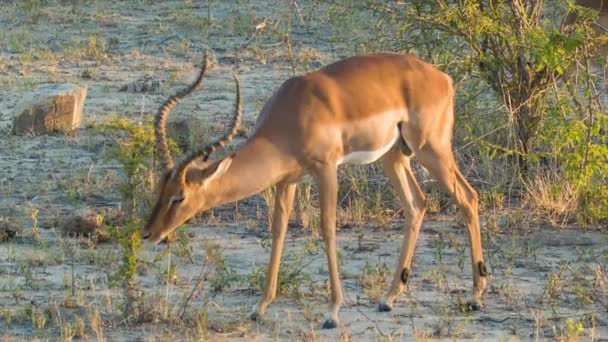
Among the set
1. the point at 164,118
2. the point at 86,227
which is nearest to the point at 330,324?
the point at 164,118

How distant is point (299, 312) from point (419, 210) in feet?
3.08

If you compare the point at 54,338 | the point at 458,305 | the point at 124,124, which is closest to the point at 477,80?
the point at 458,305

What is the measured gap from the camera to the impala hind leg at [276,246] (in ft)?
21.7

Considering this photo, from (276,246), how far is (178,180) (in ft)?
2.59

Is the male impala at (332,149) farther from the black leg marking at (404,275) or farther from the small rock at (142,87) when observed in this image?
the small rock at (142,87)

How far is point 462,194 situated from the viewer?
7.02 metres

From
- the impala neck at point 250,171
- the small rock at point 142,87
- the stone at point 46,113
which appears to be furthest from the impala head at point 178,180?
the small rock at point 142,87

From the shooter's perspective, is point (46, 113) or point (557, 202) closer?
point (557, 202)

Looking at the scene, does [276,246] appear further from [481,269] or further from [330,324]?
[481,269]

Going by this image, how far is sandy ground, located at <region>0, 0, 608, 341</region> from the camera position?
6441 mm

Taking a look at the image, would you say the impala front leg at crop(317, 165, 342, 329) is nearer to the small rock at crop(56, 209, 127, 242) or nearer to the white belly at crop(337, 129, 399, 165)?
the white belly at crop(337, 129, 399, 165)

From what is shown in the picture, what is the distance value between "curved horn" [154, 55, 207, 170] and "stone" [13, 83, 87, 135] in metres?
4.82

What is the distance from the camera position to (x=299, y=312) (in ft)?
22.1

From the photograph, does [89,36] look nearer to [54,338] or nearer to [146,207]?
[146,207]
